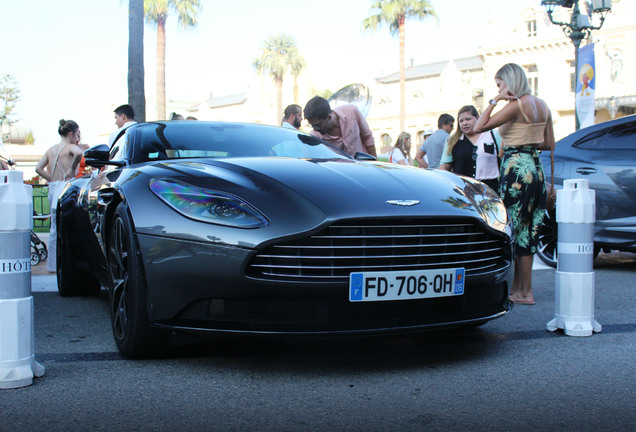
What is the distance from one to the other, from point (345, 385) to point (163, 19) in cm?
2893

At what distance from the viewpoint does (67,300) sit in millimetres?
5594

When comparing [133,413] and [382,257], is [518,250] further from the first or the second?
[133,413]

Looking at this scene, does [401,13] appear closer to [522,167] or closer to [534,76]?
[534,76]

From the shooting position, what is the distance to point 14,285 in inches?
118

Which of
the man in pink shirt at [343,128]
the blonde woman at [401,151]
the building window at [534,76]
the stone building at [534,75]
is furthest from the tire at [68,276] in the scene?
the building window at [534,76]

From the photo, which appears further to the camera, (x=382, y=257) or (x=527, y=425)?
(x=382, y=257)

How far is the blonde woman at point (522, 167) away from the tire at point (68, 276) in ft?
10.2

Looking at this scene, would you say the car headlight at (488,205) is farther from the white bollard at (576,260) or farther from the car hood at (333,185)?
the white bollard at (576,260)

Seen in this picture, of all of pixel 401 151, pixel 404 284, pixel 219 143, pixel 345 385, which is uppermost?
pixel 401 151

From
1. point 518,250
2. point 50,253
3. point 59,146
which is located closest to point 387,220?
point 518,250

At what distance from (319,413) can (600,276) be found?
4.66 m

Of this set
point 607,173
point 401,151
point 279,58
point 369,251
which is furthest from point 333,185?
point 279,58

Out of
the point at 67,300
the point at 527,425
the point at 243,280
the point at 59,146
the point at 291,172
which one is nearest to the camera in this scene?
the point at 527,425

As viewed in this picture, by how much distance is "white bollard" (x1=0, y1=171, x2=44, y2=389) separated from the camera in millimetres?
2957
